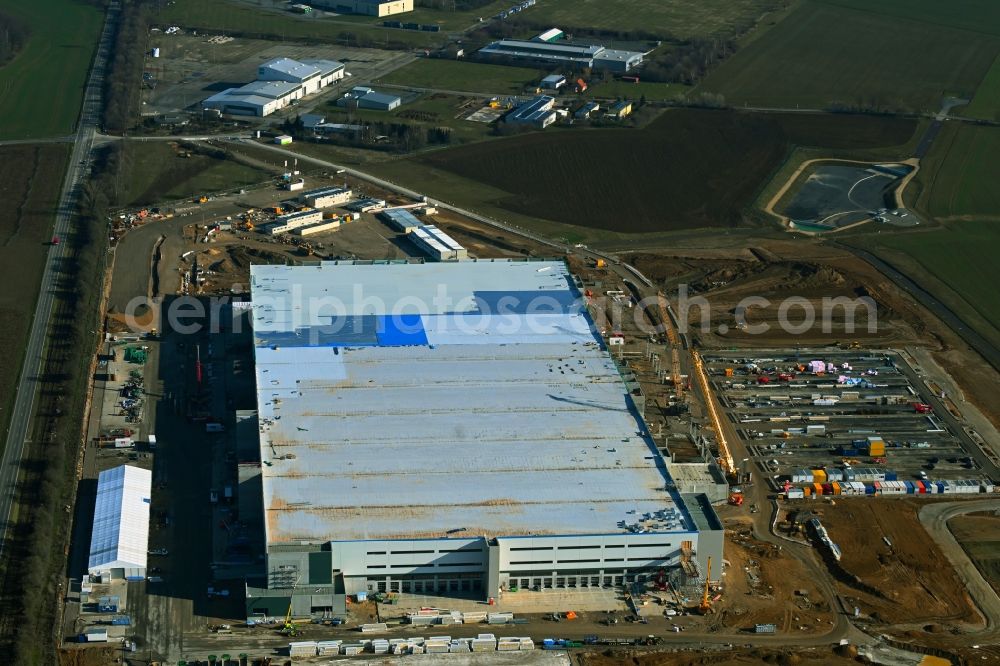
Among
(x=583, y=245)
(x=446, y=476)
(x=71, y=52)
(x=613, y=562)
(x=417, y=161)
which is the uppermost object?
(x=71, y=52)

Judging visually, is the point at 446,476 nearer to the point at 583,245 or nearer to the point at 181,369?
the point at 181,369

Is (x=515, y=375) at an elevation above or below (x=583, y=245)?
below

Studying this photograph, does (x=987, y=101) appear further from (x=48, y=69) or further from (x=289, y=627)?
(x=289, y=627)

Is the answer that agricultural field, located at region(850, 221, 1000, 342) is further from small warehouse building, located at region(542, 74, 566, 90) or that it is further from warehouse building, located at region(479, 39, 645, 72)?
warehouse building, located at region(479, 39, 645, 72)

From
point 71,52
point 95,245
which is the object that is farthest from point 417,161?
point 71,52

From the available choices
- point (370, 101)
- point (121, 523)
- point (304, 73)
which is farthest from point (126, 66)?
point (121, 523)
